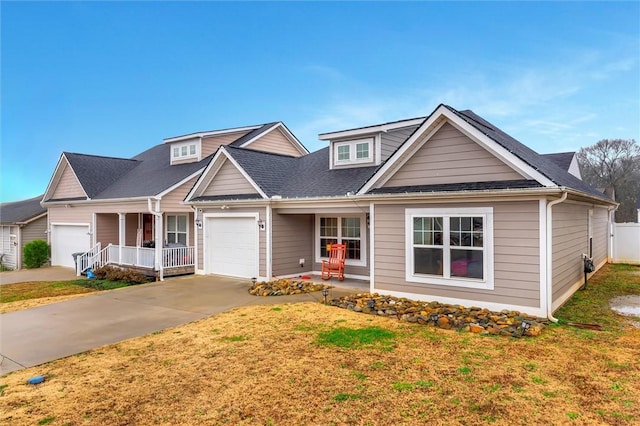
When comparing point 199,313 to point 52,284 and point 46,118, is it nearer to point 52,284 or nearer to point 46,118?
point 52,284

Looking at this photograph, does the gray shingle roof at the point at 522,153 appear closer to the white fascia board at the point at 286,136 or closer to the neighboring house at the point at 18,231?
the white fascia board at the point at 286,136

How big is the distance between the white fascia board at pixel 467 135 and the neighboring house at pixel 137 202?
286 inches

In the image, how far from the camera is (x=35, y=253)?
65.1ft

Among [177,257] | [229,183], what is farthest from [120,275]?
[229,183]

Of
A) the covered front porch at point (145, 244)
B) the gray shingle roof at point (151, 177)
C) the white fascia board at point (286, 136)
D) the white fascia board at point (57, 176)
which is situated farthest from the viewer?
the white fascia board at point (57, 176)

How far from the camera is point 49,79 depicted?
898 inches

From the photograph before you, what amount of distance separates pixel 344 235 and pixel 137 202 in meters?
9.11

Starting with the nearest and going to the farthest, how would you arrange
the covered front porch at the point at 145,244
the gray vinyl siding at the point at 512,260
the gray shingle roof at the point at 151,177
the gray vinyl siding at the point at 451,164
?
the gray vinyl siding at the point at 512,260
the gray vinyl siding at the point at 451,164
the covered front porch at the point at 145,244
the gray shingle roof at the point at 151,177

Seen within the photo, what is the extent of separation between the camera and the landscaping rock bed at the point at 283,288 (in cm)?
1077

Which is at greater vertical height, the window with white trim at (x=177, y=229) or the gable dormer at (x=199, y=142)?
the gable dormer at (x=199, y=142)

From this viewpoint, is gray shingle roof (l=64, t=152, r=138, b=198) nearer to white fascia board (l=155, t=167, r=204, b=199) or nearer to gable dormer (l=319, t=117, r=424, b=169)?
white fascia board (l=155, t=167, r=204, b=199)

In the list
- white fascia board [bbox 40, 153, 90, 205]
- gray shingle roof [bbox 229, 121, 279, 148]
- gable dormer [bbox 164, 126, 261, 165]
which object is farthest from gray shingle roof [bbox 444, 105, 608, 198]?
white fascia board [bbox 40, 153, 90, 205]

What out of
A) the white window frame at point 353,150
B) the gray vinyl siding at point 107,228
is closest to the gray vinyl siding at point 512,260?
the white window frame at point 353,150

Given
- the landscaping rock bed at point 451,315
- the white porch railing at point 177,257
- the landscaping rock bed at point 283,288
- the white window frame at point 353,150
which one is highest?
the white window frame at point 353,150
